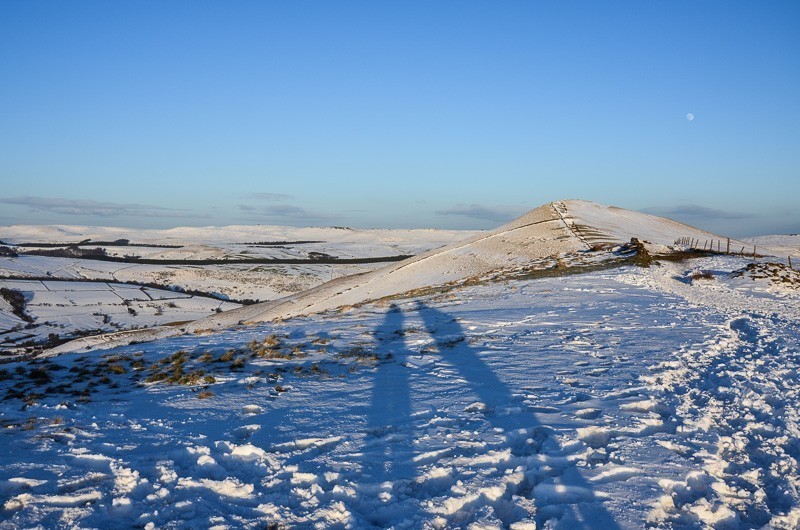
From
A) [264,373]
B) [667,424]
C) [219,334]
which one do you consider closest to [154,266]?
[219,334]

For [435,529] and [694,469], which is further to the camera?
[694,469]

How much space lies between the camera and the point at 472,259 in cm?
3309

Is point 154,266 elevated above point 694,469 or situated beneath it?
situated beneath

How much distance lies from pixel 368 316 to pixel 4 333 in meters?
47.4

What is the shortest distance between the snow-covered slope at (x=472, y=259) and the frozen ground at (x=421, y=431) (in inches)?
540

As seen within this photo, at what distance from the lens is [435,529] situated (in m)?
5.18

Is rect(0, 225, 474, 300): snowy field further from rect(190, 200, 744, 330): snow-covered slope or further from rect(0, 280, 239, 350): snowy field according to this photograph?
rect(190, 200, 744, 330): snow-covered slope

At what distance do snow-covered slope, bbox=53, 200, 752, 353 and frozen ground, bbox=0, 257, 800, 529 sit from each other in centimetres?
1372

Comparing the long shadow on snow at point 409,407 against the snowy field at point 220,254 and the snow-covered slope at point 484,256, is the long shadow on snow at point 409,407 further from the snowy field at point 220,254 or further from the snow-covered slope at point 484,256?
the snowy field at point 220,254

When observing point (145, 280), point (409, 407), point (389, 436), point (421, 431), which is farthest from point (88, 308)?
point (421, 431)

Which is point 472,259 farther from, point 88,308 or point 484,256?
point 88,308

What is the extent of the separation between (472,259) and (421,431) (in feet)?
85.9

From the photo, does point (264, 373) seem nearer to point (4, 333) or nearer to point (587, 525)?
point (587, 525)

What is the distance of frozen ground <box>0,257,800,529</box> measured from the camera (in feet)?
18.0
